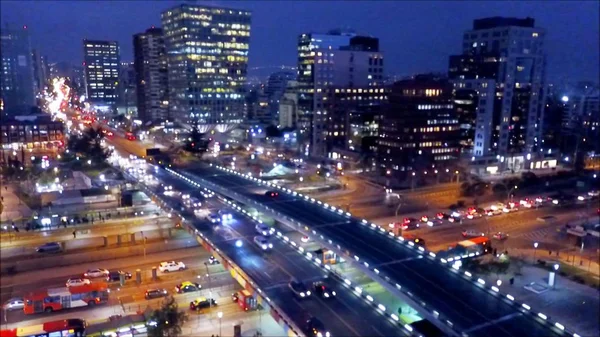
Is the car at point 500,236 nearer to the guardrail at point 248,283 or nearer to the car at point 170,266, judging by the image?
the guardrail at point 248,283

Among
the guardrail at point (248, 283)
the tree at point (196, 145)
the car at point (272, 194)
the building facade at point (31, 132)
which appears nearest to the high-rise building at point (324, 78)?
the tree at point (196, 145)

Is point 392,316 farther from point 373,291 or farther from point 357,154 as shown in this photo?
point 357,154

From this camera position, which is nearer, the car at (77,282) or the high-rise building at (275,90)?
the car at (77,282)

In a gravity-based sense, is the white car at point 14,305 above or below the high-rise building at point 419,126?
below

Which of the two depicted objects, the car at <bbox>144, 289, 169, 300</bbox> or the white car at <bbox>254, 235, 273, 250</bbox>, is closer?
the car at <bbox>144, 289, 169, 300</bbox>

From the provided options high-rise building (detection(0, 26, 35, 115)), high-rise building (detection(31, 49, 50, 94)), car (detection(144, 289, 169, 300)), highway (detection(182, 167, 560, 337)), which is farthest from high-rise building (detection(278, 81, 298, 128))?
car (detection(144, 289, 169, 300))

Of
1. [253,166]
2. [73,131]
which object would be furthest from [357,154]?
[73,131]

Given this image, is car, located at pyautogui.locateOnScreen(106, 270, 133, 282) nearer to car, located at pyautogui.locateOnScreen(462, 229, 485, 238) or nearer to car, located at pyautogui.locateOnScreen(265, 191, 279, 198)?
car, located at pyautogui.locateOnScreen(265, 191, 279, 198)
